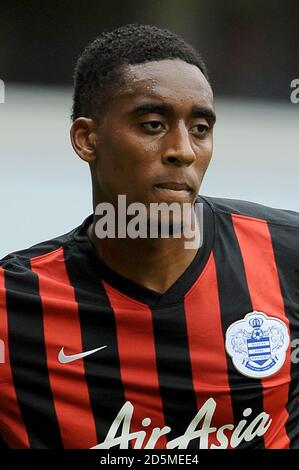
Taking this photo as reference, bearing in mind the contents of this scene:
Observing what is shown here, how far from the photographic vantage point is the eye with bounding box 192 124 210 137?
8.01 ft

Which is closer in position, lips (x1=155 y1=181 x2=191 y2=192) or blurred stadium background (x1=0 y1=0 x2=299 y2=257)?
lips (x1=155 y1=181 x2=191 y2=192)

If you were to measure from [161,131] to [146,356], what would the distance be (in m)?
0.57

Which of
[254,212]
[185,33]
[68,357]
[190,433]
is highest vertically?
[185,33]

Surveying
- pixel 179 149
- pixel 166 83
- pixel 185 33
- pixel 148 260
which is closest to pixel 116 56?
pixel 166 83

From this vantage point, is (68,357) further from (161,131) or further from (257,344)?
(161,131)

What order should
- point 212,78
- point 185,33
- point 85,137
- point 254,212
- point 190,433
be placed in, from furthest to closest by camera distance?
point 212,78, point 185,33, point 254,212, point 85,137, point 190,433

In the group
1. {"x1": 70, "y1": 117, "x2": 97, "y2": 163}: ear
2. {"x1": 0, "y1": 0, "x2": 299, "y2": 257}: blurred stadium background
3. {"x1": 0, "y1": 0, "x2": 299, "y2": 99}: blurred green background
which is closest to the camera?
{"x1": 70, "y1": 117, "x2": 97, "y2": 163}: ear

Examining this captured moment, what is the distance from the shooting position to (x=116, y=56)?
2537 mm

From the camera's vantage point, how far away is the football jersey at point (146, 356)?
251 cm

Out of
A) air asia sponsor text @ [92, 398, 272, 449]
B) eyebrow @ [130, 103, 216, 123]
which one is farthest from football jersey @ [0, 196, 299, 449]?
eyebrow @ [130, 103, 216, 123]

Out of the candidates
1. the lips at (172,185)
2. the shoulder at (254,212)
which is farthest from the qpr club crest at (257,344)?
the lips at (172,185)

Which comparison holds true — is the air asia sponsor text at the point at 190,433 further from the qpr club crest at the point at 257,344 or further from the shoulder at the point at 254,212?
the shoulder at the point at 254,212

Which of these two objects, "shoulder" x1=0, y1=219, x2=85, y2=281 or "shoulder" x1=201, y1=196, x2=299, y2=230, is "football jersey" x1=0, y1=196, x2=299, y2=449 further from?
"shoulder" x1=201, y1=196, x2=299, y2=230
